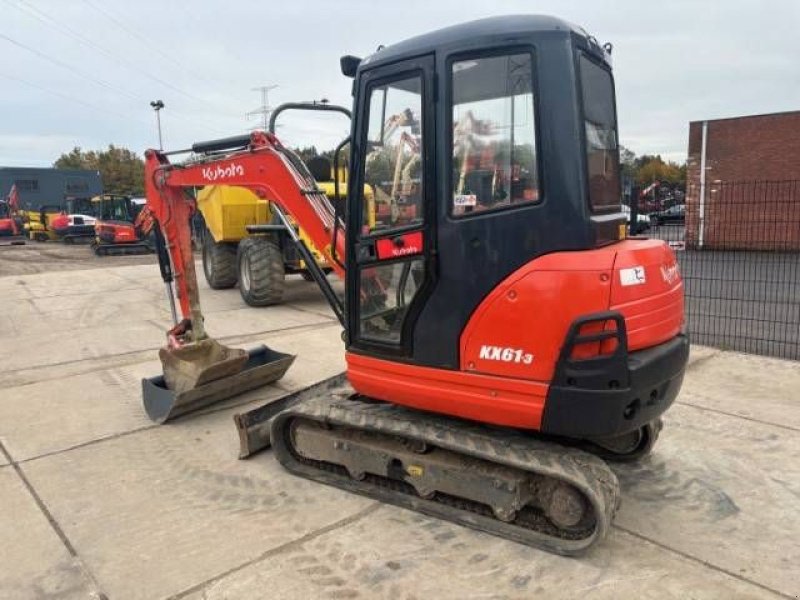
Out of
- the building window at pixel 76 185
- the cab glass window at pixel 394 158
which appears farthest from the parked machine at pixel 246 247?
the building window at pixel 76 185

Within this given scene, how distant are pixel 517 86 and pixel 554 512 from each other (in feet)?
6.87

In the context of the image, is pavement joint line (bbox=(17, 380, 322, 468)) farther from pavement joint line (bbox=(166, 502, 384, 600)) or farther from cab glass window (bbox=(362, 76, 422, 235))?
cab glass window (bbox=(362, 76, 422, 235))

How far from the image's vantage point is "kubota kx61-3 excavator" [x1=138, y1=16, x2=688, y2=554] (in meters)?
2.90

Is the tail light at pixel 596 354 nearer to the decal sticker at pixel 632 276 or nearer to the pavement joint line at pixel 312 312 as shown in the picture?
the decal sticker at pixel 632 276

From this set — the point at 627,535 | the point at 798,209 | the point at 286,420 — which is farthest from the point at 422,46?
the point at 798,209

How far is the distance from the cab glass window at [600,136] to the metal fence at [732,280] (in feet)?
12.9

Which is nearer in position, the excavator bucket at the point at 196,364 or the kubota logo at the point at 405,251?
the kubota logo at the point at 405,251

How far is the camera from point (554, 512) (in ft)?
10.4

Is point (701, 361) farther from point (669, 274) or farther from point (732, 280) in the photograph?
point (669, 274)

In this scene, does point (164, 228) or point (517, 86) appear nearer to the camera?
point (517, 86)

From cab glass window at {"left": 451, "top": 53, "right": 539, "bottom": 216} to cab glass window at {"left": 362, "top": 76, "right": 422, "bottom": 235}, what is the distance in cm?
23

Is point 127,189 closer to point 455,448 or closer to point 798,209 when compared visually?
point 798,209

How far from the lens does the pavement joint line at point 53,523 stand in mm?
2963

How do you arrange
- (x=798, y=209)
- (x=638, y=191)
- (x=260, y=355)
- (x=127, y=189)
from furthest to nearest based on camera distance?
(x=127, y=189) < (x=798, y=209) < (x=638, y=191) < (x=260, y=355)
